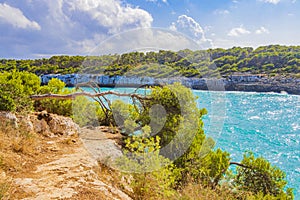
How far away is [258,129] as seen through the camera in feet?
59.6

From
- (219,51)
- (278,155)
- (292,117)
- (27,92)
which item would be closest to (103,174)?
(27,92)

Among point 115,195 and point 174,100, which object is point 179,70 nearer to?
point 174,100

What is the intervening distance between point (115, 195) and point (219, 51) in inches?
1813

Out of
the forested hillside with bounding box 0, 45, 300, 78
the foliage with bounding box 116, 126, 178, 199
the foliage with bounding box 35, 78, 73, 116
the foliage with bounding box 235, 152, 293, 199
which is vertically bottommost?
the foliage with bounding box 235, 152, 293, 199

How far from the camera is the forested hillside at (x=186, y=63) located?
5.90m

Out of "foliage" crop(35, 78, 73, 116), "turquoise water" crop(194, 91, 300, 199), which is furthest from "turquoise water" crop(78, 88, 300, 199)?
"foliage" crop(35, 78, 73, 116)

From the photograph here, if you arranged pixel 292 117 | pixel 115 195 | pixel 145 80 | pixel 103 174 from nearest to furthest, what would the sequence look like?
pixel 115 195
pixel 103 174
pixel 145 80
pixel 292 117

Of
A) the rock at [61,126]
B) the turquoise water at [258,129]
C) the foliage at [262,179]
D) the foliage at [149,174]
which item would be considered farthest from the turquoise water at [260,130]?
the rock at [61,126]

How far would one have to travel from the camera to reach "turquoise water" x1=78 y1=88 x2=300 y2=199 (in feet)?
22.5

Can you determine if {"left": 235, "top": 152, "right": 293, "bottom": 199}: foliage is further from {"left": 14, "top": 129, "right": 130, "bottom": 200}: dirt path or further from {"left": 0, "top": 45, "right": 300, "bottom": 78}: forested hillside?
{"left": 14, "top": 129, "right": 130, "bottom": 200}: dirt path

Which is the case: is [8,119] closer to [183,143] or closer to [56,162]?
[56,162]

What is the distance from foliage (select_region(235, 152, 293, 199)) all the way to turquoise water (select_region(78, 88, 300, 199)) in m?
1.10

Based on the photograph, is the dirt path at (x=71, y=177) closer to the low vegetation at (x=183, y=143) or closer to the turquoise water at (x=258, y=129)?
the low vegetation at (x=183, y=143)

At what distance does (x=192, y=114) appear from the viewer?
5469 millimetres
